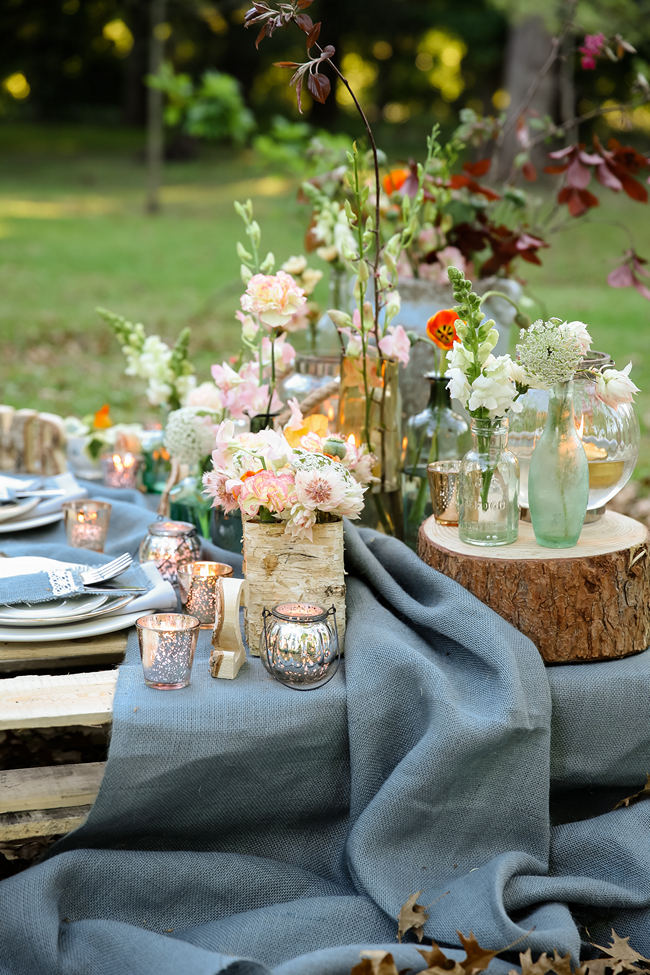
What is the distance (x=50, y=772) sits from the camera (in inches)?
63.9

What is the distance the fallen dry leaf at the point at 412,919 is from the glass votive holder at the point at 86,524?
982 millimetres

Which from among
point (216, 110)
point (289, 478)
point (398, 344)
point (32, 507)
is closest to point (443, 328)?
point (398, 344)

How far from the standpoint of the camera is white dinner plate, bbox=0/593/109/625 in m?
1.71

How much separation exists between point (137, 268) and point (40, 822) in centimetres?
924

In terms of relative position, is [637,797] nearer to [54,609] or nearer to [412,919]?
[412,919]

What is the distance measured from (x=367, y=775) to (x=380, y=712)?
99 millimetres

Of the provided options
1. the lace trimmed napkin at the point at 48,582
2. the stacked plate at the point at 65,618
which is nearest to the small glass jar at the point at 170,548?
the lace trimmed napkin at the point at 48,582

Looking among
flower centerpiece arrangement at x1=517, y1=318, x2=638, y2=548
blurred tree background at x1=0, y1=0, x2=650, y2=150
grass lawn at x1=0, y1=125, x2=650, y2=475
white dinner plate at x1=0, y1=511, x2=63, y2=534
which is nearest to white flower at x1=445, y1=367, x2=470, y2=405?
flower centerpiece arrangement at x1=517, y1=318, x2=638, y2=548

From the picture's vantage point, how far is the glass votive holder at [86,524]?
83.4 inches

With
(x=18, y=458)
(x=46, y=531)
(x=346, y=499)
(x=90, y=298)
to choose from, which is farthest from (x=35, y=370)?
(x=346, y=499)

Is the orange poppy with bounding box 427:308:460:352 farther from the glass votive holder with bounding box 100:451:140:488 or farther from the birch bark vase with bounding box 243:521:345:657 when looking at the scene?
the glass votive holder with bounding box 100:451:140:488

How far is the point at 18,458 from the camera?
2.95 metres

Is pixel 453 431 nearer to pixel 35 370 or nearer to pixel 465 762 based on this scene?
pixel 465 762

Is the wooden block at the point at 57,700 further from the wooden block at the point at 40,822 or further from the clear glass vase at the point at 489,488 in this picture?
the clear glass vase at the point at 489,488
